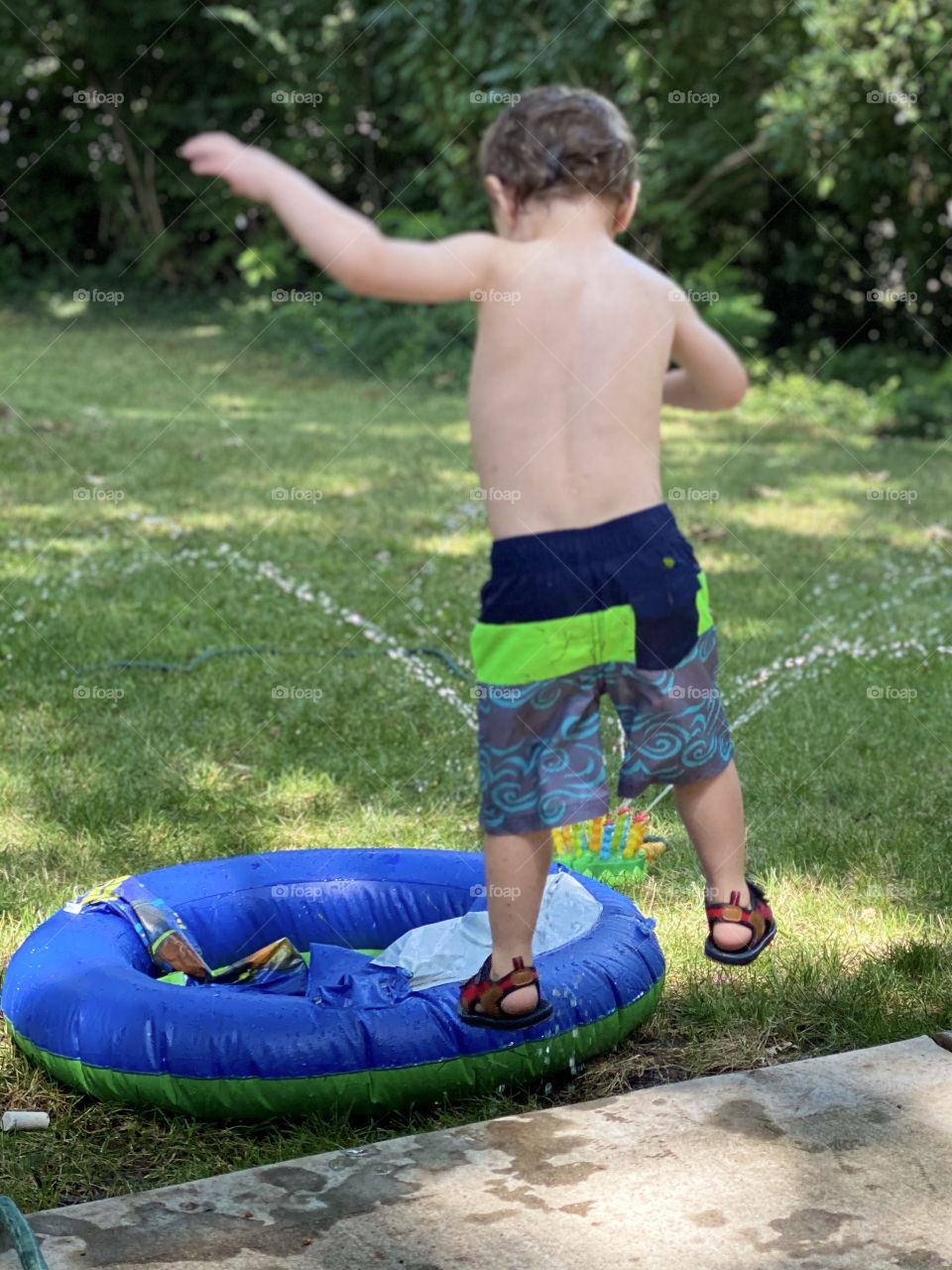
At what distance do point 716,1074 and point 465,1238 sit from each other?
0.67 m

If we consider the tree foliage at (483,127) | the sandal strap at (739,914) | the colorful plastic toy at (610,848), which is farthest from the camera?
the tree foliage at (483,127)

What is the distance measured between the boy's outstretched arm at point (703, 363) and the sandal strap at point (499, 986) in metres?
0.92

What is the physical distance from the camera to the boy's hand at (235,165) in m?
2.01

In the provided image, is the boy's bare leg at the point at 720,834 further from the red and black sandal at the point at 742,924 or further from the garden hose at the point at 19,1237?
the garden hose at the point at 19,1237

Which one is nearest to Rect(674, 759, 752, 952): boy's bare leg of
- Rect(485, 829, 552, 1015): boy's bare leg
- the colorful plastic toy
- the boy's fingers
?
Rect(485, 829, 552, 1015): boy's bare leg

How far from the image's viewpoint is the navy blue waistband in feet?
7.55

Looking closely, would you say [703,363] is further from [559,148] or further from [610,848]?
[610,848]

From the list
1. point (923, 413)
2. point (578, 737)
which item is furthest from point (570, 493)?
point (923, 413)

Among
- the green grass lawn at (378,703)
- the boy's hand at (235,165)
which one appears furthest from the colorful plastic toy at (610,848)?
the boy's hand at (235,165)

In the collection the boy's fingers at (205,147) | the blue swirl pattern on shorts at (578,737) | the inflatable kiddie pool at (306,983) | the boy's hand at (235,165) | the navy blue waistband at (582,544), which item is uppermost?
the boy's fingers at (205,147)

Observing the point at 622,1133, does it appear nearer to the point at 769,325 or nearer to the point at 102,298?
the point at 769,325

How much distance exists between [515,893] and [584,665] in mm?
368

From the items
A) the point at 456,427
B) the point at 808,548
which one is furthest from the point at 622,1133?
the point at 456,427

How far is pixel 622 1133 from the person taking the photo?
2.36 m
